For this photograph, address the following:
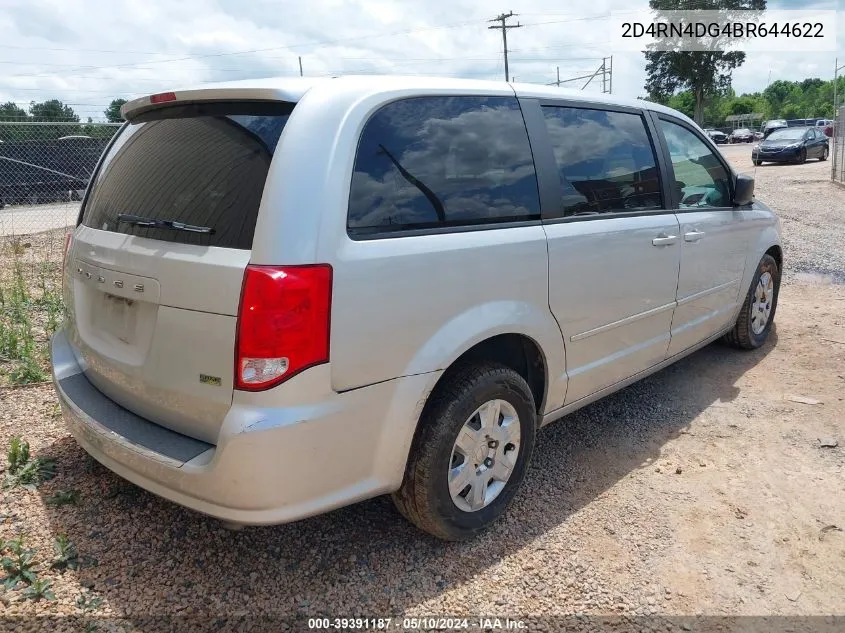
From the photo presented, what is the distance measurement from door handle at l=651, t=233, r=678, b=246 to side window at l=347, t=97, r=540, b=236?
98cm

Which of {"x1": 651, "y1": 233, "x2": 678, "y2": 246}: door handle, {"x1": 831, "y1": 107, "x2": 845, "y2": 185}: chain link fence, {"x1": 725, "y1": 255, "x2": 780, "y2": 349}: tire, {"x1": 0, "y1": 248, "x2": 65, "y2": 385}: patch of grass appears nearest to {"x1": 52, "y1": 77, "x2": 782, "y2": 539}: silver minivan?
{"x1": 651, "y1": 233, "x2": 678, "y2": 246}: door handle

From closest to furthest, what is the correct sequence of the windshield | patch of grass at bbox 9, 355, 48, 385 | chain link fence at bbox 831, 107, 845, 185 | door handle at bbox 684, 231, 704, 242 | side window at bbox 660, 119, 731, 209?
1. door handle at bbox 684, 231, 704, 242
2. side window at bbox 660, 119, 731, 209
3. patch of grass at bbox 9, 355, 48, 385
4. chain link fence at bbox 831, 107, 845, 185
5. the windshield

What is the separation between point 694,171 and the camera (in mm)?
4141

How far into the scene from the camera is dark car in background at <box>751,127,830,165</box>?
24312mm

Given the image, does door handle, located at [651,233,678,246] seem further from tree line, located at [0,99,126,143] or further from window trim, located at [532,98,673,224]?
tree line, located at [0,99,126,143]

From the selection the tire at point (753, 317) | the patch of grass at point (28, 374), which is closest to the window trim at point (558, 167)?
the tire at point (753, 317)

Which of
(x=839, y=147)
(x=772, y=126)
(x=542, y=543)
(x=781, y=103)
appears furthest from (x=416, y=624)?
(x=781, y=103)

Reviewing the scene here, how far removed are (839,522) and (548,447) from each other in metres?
1.41

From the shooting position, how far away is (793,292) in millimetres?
6742

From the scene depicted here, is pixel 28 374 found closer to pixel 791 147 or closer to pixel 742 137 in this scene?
pixel 791 147

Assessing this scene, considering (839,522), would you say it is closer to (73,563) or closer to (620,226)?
(620,226)

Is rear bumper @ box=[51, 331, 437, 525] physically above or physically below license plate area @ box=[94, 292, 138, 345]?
below

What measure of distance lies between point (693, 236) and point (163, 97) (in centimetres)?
299

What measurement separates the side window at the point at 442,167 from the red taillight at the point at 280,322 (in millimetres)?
280
